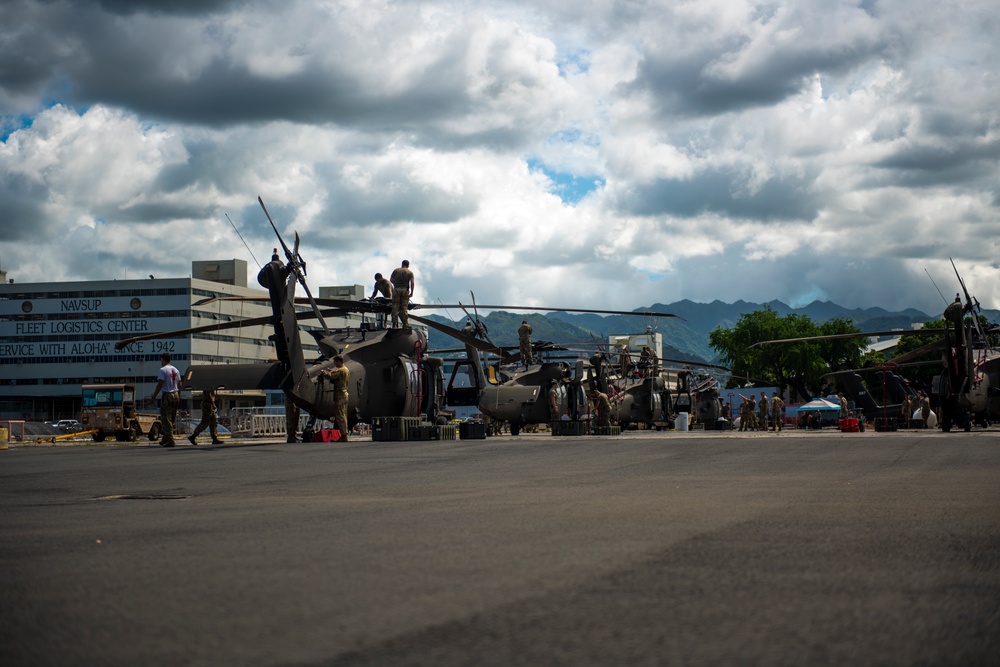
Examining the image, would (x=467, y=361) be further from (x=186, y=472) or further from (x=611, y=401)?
(x=186, y=472)

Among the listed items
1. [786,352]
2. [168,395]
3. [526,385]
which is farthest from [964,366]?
[786,352]

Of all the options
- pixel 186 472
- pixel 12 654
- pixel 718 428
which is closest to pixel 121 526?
pixel 12 654

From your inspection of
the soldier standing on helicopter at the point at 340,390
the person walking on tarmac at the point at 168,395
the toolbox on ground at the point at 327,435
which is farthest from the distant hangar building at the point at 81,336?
the person walking on tarmac at the point at 168,395

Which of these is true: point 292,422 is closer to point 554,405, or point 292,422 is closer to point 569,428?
point 569,428

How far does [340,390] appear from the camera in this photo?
25.6 metres

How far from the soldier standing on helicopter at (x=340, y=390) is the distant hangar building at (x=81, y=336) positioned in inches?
3856

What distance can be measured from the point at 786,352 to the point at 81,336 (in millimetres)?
82033

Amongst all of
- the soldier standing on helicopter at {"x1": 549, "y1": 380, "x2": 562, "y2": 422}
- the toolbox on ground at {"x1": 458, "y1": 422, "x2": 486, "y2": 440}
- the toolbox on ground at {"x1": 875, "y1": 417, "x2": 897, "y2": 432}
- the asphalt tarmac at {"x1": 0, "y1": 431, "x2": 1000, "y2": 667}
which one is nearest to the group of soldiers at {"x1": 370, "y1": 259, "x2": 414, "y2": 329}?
the toolbox on ground at {"x1": 458, "y1": 422, "x2": 486, "y2": 440}

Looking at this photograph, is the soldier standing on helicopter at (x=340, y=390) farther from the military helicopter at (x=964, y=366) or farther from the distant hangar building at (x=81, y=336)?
the distant hangar building at (x=81, y=336)

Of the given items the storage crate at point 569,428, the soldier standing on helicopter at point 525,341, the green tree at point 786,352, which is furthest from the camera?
the green tree at point 786,352

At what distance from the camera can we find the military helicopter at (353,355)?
78.1 ft

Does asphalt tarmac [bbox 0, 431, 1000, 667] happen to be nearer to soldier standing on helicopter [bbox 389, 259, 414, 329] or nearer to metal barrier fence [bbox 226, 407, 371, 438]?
soldier standing on helicopter [bbox 389, 259, 414, 329]

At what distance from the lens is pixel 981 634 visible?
13.0ft

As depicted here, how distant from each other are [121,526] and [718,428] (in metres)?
50.2
